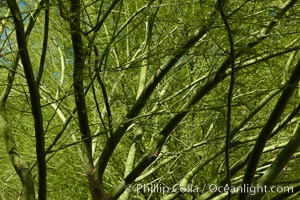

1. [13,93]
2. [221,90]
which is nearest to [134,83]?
[221,90]

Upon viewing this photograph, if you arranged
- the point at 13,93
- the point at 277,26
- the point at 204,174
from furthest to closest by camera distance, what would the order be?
the point at 204,174 < the point at 13,93 < the point at 277,26

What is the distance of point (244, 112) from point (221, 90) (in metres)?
0.26

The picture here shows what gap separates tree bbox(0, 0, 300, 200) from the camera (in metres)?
1.98

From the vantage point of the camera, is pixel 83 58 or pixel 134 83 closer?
pixel 83 58

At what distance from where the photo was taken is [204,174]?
4.30 meters

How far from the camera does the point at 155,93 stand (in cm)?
364

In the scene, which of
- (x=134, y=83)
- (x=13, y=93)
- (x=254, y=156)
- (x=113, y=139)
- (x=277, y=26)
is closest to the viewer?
(x=254, y=156)

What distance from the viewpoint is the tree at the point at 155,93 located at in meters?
1.98

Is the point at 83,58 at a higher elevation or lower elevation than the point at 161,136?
higher

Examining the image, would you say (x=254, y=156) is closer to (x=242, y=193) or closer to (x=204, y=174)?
(x=242, y=193)

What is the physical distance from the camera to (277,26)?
7.64 ft

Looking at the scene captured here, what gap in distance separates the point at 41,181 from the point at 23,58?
0.65 meters

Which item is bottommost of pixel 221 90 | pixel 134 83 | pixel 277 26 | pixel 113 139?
pixel 113 139

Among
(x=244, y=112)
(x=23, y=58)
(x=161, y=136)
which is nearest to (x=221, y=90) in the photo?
(x=244, y=112)
